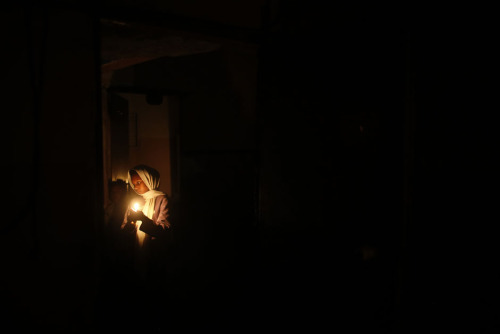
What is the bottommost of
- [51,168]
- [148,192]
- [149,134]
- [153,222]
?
[153,222]

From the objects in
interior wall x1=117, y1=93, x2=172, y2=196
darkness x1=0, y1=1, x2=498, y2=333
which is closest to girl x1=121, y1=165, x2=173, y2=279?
interior wall x1=117, y1=93, x2=172, y2=196

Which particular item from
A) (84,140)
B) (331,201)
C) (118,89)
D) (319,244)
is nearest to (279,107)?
(331,201)

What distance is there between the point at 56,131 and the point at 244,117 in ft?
8.09

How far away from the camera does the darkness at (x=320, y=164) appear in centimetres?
133

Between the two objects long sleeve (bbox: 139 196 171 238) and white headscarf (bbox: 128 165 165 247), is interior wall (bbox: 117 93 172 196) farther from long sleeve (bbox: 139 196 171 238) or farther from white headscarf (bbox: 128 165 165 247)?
long sleeve (bbox: 139 196 171 238)

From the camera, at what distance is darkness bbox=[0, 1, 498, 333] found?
4.37ft

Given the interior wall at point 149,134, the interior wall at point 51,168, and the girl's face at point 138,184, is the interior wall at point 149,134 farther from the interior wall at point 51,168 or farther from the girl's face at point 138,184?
the interior wall at point 51,168

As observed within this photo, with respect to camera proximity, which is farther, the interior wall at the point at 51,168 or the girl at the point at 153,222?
the girl at the point at 153,222

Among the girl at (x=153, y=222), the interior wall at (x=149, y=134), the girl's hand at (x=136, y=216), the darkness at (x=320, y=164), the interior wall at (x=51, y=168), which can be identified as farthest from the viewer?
the interior wall at (x=149, y=134)

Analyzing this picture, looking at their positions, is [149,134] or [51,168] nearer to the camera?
[51,168]

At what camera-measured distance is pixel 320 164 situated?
183 cm

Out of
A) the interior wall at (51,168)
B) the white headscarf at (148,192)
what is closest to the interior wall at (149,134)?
the white headscarf at (148,192)

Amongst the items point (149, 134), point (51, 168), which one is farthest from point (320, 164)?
point (149, 134)

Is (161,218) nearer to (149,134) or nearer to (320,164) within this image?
(149,134)
